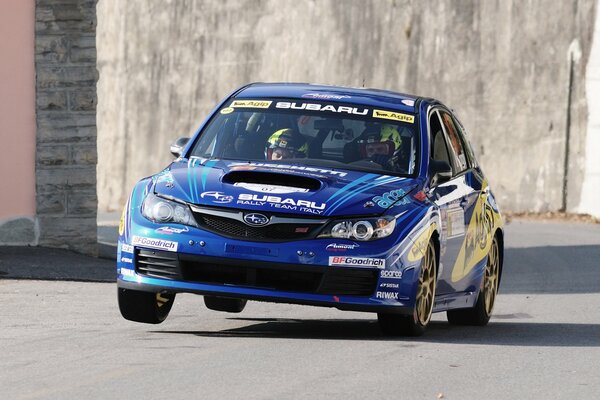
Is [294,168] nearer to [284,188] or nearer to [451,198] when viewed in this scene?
[284,188]

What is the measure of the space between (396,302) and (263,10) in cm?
1870

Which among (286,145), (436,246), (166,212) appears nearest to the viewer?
(166,212)

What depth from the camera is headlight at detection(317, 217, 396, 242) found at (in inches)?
384

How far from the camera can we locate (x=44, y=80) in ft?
56.5

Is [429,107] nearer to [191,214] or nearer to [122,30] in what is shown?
[191,214]

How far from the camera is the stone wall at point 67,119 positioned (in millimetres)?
17141

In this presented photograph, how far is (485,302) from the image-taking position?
40.2ft

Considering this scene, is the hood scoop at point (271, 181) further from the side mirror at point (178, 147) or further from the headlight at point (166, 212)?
the side mirror at point (178, 147)

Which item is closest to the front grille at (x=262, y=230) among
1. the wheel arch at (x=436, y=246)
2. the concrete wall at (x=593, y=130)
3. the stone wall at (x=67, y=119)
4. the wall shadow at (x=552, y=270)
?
the wheel arch at (x=436, y=246)

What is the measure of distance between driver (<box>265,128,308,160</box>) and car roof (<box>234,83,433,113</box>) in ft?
1.44

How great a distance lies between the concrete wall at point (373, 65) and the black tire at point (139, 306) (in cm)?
1609

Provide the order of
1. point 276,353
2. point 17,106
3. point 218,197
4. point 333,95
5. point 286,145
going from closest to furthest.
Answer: point 276,353 < point 218,197 < point 286,145 < point 333,95 < point 17,106

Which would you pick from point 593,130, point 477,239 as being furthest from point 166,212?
point 593,130

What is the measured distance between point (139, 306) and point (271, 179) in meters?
1.19
